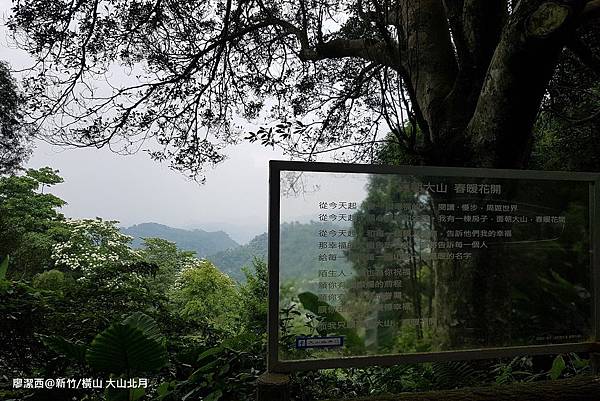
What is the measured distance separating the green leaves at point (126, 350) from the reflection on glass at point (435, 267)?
56 cm

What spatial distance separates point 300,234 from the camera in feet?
5.22

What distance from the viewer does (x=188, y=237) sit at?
7395 mm

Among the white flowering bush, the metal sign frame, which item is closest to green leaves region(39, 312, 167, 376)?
the metal sign frame

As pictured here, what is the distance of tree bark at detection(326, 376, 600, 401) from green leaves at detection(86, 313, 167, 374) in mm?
837

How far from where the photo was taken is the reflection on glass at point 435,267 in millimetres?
1595

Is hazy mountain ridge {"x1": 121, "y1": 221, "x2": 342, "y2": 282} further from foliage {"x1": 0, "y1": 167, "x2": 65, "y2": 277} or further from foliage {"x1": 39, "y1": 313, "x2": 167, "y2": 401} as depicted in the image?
foliage {"x1": 39, "y1": 313, "x2": 167, "y2": 401}

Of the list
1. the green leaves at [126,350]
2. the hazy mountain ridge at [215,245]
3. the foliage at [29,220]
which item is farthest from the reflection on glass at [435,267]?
the foliage at [29,220]

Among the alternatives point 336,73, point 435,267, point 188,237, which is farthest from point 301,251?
point 188,237

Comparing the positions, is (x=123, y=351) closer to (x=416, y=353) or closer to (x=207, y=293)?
(x=416, y=353)

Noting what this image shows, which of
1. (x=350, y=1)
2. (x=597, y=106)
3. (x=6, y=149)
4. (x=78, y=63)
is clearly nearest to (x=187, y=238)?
(x=6, y=149)

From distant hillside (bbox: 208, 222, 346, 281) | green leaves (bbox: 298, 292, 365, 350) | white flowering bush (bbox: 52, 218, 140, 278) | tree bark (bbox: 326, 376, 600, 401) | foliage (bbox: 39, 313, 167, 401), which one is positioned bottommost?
tree bark (bbox: 326, 376, 600, 401)

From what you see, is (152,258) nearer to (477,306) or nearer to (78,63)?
(78,63)

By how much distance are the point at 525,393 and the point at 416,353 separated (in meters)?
0.44

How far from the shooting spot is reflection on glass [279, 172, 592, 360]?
1.59 metres
